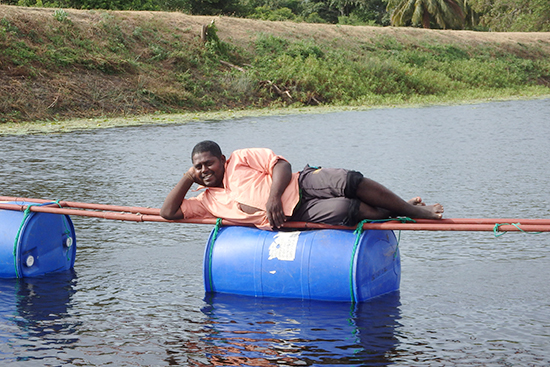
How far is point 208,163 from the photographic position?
16.2 ft

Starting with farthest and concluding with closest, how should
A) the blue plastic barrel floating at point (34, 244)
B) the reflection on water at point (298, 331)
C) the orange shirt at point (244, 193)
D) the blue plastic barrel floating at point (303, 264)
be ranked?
the blue plastic barrel floating at point (34, 244) < the orange shirt at point (244, 193) < the blue plastic barrel floating at point (303, 264) < the reflection on water at point (298, 331)

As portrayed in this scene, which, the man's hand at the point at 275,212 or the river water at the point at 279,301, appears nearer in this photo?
the river water at the point at 279,301

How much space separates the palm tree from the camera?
44375 mm

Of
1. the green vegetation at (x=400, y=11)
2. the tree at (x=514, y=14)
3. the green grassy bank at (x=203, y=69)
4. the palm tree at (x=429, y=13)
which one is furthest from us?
the tree at (x=514, y=14)

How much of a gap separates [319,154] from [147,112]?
9688 millimetres

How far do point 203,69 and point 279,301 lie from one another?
20305 mm

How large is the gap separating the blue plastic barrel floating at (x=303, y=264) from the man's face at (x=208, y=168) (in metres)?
0.35

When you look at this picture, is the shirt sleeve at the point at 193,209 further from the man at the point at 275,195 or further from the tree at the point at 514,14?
the tree at the point at 514,14

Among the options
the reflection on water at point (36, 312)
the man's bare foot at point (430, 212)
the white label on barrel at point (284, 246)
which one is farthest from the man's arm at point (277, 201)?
the reflection on water at point (36, 312)

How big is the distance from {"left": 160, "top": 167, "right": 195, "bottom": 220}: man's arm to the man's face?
0.21 ft

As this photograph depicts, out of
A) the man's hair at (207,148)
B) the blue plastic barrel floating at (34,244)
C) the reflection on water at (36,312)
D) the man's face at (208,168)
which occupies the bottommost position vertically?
the reflection on water at (36,312)

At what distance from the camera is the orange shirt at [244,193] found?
483 centimetres

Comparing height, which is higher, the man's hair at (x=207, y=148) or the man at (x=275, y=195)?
the man's hair at (x=207, y=148)

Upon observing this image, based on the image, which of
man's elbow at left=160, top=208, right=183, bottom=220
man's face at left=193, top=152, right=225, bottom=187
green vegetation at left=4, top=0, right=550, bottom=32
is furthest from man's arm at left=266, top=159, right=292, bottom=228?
green vegetation at left=4, top=0, right=550, bottom=32
